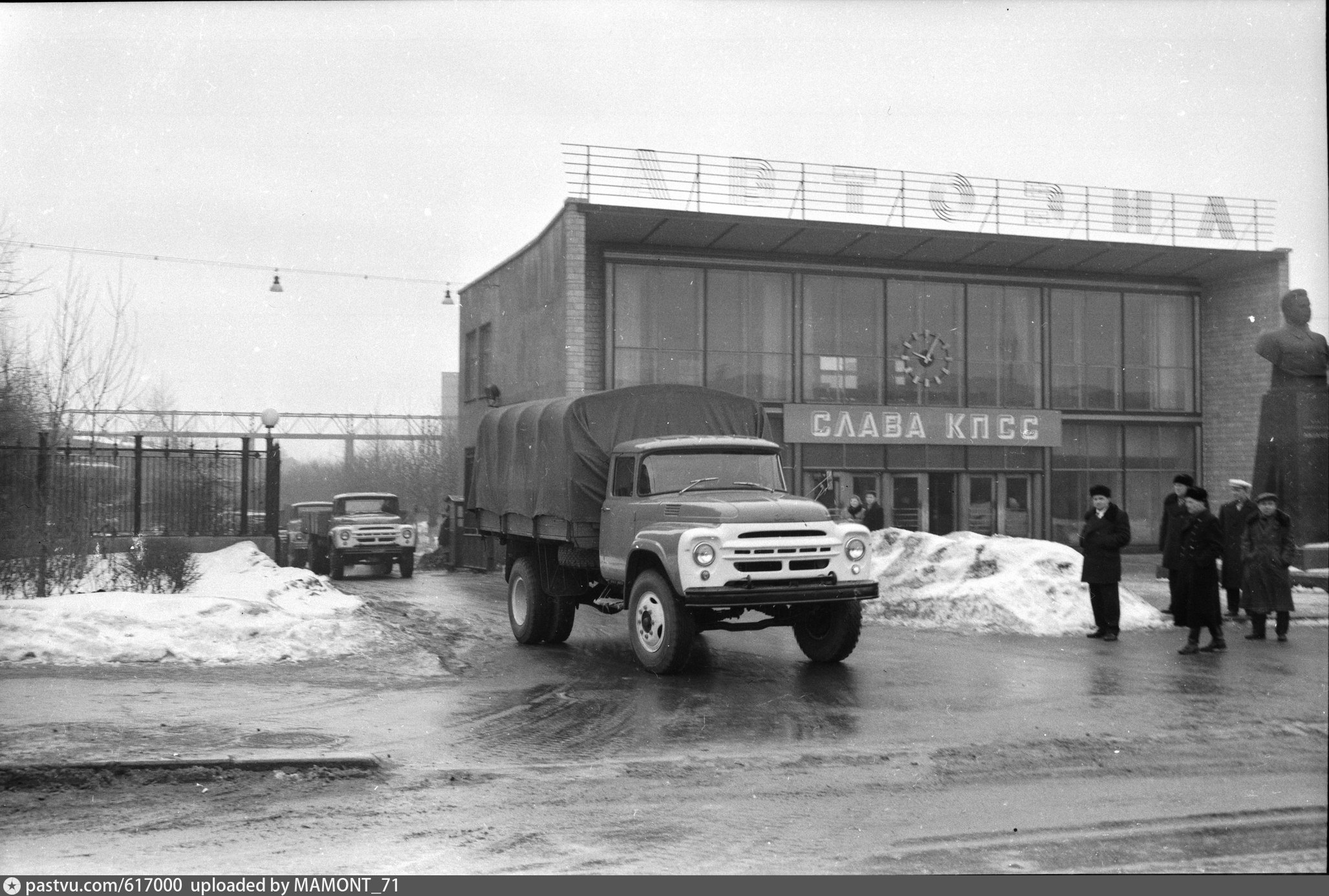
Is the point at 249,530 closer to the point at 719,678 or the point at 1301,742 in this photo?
the point at 719,678

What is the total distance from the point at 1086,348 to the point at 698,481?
2602cm

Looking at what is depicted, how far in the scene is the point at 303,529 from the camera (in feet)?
117

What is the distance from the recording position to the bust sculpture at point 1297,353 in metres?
21.4

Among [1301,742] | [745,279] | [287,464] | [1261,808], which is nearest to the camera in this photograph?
[1261,808]

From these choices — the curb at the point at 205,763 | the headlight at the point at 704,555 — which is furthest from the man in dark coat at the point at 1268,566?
the curb at the point at 205,763

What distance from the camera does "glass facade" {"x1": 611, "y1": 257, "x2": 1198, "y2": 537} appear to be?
31.6m

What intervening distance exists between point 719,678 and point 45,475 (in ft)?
41.9

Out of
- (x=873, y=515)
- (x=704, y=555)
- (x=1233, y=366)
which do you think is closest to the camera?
(x=704, y=555)

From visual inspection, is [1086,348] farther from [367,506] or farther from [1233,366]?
[367,506]

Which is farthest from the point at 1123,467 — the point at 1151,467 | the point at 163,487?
the point at 163,487

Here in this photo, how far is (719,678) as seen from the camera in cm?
1192

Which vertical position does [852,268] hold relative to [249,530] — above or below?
above

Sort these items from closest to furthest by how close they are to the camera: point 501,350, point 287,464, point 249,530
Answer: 1. point 249,530
2. point 501,350
3. point 287,464

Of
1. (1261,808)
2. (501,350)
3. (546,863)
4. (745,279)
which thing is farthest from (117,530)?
(1261,808)
